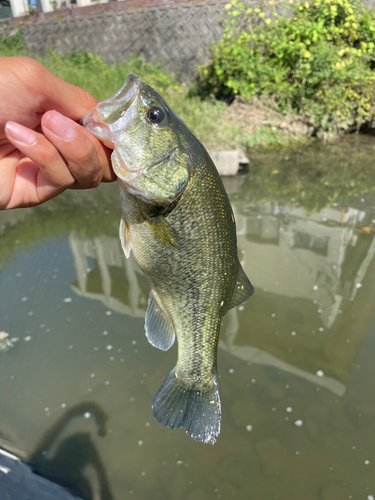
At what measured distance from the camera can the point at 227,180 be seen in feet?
24.2

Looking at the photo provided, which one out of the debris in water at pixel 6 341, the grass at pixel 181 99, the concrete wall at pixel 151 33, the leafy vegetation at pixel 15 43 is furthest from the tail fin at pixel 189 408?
the leafy vegetation at pixel 15 43

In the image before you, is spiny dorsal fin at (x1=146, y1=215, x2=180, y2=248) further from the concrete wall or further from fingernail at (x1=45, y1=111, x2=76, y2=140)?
the concrete wall

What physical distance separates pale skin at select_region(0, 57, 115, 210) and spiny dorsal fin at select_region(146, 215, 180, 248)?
40 centimetres

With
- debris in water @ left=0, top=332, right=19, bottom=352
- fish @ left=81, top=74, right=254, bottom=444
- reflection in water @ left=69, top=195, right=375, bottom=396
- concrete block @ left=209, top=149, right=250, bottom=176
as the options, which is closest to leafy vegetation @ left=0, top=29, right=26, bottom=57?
concrete block @ left=209, top=149, right=250, bottom=176

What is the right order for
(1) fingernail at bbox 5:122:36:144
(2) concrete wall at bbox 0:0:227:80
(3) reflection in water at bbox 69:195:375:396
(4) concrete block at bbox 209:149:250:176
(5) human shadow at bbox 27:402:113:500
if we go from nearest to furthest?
(1) fingernail at bbox 5:122:36:144, (5) human shadow at bbox 27:402:113:500, (3) reflection in water at bbox 69:195:375:396, (4) concrete block at bbox 209:149:250:176, (2) concrete wall at bbox 0:0:227:80

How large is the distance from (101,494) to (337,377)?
217cm

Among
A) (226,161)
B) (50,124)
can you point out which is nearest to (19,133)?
(50,124)

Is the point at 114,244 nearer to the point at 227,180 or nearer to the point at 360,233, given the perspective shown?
the point at 227,180

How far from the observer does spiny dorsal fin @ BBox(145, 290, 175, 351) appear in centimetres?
172

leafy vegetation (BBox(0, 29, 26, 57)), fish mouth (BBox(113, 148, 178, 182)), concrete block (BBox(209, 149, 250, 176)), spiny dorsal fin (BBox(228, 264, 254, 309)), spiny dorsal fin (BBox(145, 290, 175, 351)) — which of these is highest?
fish mouth (BBox(113, 148, 178, 182))

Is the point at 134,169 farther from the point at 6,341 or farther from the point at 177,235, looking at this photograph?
the point at 6,341

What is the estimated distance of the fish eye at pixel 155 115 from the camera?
4.82 feet

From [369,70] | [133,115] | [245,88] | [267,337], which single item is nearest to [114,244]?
[267,337]

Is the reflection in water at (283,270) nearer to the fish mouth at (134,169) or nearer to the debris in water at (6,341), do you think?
the debris in water at (6,341)
